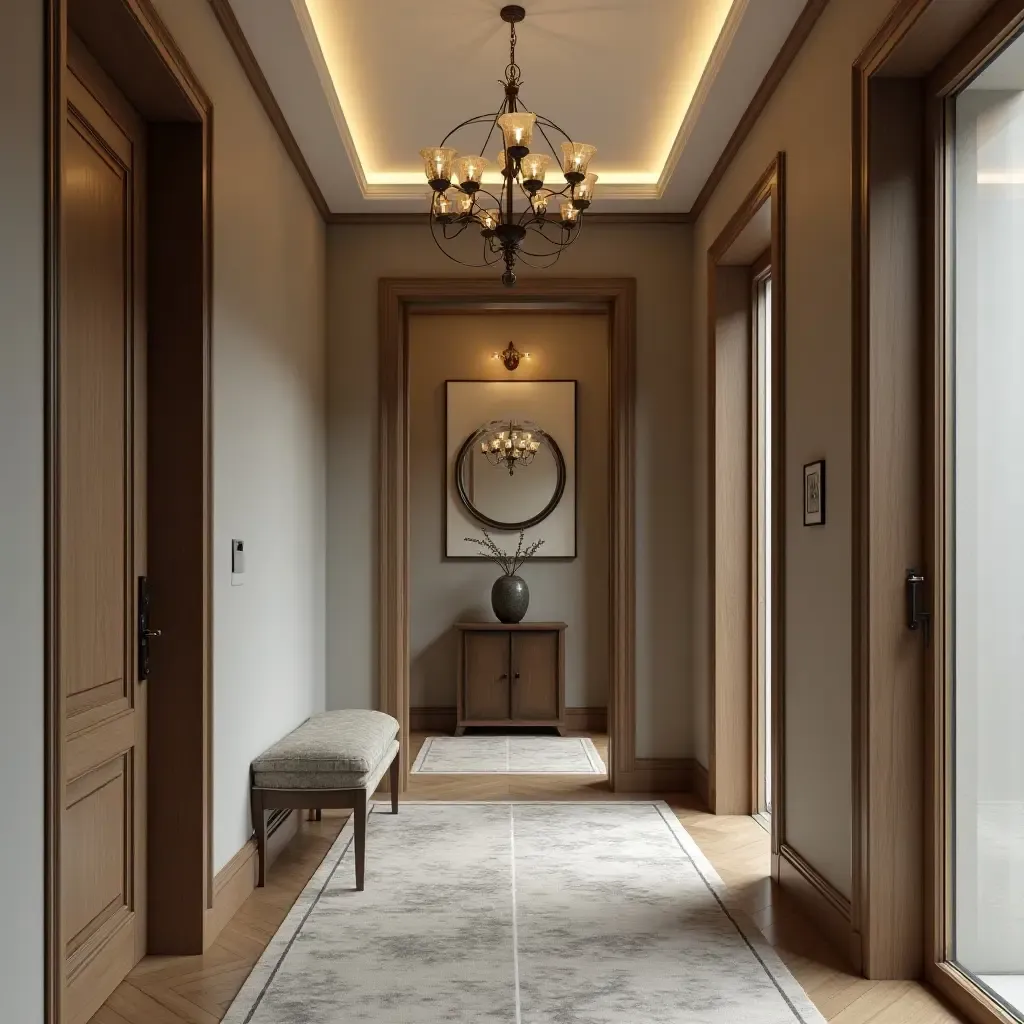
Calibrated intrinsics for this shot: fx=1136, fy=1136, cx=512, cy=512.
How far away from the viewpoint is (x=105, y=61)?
2875 mm

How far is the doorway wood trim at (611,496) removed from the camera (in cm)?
560

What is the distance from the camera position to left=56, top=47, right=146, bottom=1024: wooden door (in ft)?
8.84

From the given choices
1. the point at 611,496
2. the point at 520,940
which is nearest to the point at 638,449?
the point at 611,496

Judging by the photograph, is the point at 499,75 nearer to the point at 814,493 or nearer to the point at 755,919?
the point at 814,493

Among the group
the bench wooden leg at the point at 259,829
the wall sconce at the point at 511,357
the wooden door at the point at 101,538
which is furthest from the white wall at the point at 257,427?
the wall sconce at the point at 511,357

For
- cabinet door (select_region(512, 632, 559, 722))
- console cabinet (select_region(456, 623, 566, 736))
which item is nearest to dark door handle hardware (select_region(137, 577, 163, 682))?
console cabinet (select_region(456, 623, 566, 736))

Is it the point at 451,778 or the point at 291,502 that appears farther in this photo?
the point at 451,778

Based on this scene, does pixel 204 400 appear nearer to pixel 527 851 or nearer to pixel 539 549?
pixel 527 851

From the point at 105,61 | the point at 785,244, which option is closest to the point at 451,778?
the point at 785,244

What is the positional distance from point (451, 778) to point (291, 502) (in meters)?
2.01

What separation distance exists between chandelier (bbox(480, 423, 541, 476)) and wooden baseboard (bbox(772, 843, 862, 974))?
14.3ft

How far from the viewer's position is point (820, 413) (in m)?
3.50

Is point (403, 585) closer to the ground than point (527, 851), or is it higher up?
higher up

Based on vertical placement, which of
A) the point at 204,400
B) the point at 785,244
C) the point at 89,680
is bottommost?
the point at 89,680
